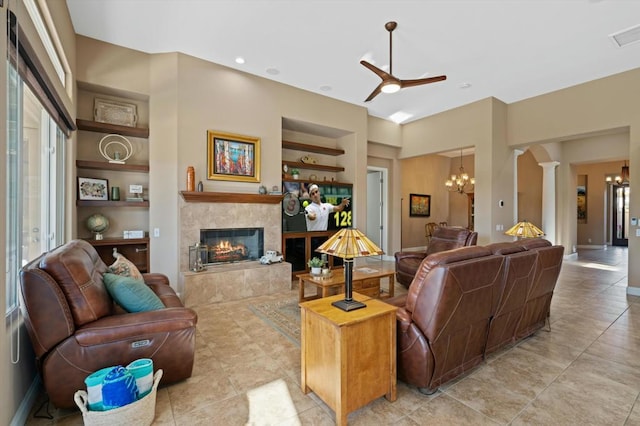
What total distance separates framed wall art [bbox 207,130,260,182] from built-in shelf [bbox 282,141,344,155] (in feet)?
3.01

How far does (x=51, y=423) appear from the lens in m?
1.91

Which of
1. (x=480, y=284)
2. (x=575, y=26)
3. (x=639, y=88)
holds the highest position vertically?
(x=575, y=26)

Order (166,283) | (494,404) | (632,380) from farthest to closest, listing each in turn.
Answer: (166,283), (632,380), (494,404)

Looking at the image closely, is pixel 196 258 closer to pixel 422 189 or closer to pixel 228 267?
pixel 228 267

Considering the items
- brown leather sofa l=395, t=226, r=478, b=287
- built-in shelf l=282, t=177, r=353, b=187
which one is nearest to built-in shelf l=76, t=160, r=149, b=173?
built-in shelf l=282, t=177, r=353, b=187

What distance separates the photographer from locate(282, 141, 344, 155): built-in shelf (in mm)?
5926

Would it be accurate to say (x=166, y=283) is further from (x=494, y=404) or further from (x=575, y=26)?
(x=575, y=26)

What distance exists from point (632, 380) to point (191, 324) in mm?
3482

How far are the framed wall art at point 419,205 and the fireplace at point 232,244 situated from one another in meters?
5.79

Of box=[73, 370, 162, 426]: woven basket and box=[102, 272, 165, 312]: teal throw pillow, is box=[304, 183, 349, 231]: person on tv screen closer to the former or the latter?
box=[102, 272, 165, 312]: teal throw pillow

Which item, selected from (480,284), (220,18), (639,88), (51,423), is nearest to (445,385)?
(480,284)

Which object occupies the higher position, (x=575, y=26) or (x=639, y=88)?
(x=575, y=26)

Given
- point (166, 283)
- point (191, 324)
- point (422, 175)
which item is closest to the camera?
point (191, 324)

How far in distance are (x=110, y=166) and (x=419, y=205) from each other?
819 centimetres
